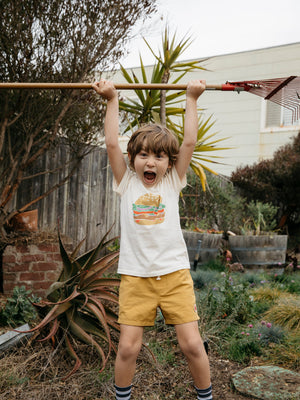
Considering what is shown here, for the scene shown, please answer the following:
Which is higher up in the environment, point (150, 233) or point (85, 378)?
point (150, 233)

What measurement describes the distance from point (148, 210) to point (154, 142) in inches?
15.3

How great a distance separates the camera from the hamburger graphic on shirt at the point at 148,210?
7.63 ft

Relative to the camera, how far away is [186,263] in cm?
235

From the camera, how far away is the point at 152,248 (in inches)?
89.8

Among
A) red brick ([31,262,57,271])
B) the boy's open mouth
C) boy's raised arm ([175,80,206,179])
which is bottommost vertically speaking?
red brick ([31,262,57,271])

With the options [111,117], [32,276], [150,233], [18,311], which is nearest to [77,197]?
[32,276]

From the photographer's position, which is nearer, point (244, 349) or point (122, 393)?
point (122, 393)

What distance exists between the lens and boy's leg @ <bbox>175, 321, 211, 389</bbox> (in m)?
2.19

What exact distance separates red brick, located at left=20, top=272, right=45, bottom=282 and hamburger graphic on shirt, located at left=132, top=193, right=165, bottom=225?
2.27 m

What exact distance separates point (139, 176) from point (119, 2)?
2623mm

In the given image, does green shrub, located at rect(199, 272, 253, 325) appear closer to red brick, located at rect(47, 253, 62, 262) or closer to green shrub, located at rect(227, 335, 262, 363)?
green shrub, located at rect(227, 335, 262, 363)

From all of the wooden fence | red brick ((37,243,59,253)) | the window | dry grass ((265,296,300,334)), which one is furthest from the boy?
the window

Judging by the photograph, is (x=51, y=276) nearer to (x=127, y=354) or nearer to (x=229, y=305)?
(x=229, y=305)

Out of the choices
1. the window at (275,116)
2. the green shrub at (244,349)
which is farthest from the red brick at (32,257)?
the window at (275,116)
